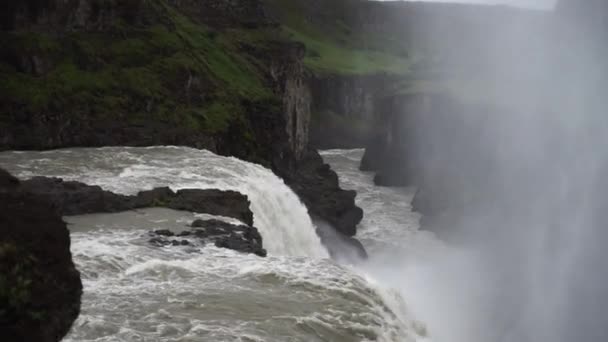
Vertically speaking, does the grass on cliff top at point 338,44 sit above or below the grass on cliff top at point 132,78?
above

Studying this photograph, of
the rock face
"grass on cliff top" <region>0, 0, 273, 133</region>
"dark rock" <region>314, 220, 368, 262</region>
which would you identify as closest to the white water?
"dark rock" <region>314, 220, 368, 262</region>

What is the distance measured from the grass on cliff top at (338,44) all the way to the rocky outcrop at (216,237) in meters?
89.3

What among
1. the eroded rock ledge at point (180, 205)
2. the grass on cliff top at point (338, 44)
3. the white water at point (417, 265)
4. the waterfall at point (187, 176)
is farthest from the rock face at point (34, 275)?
the grass on cliff top at point (338, 44)

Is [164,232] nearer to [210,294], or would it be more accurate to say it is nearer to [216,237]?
[216,237]

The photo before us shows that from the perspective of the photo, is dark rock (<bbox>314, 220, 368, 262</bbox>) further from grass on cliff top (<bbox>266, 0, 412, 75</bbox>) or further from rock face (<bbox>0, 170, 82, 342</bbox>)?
grass on cliff top (<bbox>266, 0, 412, 75</bbox>)

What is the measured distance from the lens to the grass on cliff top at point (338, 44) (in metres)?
123

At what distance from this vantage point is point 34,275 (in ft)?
30.7

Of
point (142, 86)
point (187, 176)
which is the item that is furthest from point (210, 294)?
point (142, 86)

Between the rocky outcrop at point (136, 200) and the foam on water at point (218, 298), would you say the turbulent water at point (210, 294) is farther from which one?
the rocky outcrop at point (136, 200)

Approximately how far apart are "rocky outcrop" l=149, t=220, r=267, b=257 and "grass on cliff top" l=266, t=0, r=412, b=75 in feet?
293

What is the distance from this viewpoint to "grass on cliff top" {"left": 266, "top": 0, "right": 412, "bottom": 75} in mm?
122750

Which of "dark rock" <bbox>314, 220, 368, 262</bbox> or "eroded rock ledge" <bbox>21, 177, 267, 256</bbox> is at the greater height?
"eroded rock ledge" <bbox>21, 177, 267, 256</bbox>

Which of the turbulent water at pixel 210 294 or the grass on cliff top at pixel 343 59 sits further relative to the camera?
the grass on cliff top at pixel 343 59

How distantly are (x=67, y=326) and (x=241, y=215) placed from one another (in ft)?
53.7
